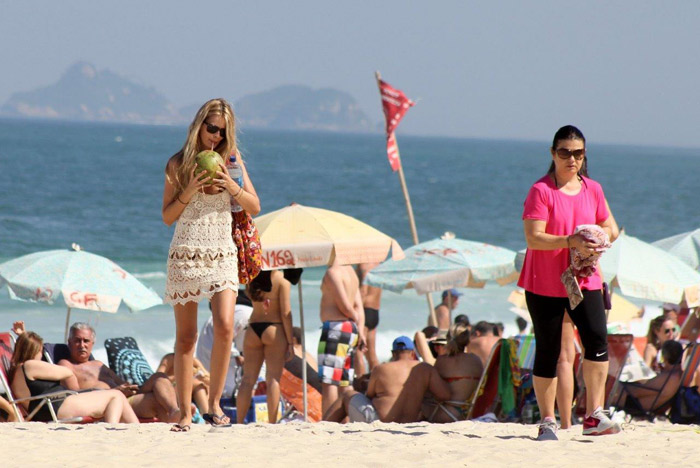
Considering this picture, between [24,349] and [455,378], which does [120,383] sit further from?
[455,378]

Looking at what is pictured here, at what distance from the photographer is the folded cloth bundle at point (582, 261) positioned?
434cm

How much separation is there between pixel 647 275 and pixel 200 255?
4040 millimetres

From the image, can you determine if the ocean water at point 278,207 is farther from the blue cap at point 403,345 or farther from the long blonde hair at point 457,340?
the long blonde hair at point 457,340

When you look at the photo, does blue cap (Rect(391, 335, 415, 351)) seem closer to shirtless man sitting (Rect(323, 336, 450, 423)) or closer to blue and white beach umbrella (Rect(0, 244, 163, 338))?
shirtless man sitting (Rect(323, 336, 450, 423))

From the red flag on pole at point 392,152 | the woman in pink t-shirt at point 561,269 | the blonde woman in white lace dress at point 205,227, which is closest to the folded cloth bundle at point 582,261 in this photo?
the woman in pink t-shirt at point 561,269

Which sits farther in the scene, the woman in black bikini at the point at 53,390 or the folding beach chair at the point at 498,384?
the folding beach chair at the point at 498,384

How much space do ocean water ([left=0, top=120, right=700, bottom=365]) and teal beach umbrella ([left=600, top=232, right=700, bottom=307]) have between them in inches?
133

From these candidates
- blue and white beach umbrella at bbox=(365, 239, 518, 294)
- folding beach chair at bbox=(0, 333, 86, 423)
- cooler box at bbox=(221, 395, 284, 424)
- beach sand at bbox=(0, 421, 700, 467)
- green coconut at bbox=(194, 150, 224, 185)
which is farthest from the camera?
blue and white beach umbrella at bbox=(365, 239, 518, 294)

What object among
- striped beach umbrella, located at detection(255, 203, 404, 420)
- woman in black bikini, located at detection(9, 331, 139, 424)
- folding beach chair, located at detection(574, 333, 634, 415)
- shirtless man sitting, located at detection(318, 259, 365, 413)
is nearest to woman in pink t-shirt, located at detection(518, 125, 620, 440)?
striped beach umbrella, located at detection(255, 203, 404, 420)

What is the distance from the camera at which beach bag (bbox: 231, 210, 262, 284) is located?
4762mm

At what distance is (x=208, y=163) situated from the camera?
445 cm

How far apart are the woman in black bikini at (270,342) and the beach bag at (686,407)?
2720 millimetres

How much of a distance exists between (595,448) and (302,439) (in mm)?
1338

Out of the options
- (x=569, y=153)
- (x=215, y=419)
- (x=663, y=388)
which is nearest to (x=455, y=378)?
(x=663, y=388)
